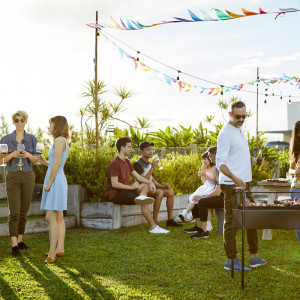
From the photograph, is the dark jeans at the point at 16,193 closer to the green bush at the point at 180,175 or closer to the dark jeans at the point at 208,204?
the dark jeans at the point at 208,204

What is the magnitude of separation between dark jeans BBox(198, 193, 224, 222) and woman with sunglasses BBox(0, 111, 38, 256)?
99.8 inches

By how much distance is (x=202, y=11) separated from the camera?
6883 mm

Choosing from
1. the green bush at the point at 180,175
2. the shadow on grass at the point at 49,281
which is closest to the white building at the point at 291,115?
the green bush at the point at 180,175

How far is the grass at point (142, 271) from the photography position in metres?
4.36

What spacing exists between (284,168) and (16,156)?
12.6 metres

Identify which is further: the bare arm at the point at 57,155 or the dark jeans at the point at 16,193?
the dark jeans at the point at 16,193

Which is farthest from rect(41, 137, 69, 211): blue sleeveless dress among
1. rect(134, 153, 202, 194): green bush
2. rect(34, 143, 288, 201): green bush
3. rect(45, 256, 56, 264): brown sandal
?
rect(134, 153, 202, 194): green bush

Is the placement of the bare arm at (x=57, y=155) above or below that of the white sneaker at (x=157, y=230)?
above

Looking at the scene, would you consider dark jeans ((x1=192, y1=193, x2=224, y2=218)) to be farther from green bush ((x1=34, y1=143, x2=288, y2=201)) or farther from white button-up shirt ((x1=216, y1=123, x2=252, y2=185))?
white button-up shirt ((x1=216, y1=123, x2=252, y2=185))

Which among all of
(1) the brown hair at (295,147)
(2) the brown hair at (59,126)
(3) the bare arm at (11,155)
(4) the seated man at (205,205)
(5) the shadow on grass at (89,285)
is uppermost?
(2) the brown hair at (59,126)

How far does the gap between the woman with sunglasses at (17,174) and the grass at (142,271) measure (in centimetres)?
40

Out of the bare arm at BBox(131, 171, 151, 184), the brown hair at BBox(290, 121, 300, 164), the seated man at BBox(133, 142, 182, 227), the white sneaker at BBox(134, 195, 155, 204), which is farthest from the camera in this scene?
the seated man at BBox(133, 142, 182, 227)

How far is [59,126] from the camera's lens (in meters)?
5.58

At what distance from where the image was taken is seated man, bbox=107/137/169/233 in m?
7.77
